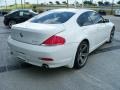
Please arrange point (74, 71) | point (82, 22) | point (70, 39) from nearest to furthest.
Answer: point (70, 39)
point (74, 71)
point (82, 22)

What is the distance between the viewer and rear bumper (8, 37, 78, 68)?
12.6ft

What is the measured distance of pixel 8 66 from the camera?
4.87 meters

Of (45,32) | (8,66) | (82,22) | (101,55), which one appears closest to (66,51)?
(45,32)

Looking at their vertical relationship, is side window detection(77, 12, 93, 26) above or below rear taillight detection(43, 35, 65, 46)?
above

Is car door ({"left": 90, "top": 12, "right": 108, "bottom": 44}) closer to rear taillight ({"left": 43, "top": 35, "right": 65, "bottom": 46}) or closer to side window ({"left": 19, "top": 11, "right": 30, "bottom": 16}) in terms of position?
rear taillight ({"left": 43, "top": 35, "right": 65, "bottom": 46})

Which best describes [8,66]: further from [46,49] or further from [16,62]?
[46,49]

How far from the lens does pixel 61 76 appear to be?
4332 millimetres

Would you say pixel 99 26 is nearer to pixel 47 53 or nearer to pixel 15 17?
pixel 47 53

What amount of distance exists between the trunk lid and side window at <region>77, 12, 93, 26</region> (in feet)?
2.42

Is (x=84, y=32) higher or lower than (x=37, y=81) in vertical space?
higher

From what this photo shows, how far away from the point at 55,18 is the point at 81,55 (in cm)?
116

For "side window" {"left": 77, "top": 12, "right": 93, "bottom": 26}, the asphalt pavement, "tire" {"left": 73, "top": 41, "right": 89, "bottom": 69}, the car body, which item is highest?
"side window" {"left": 77, "top": 12, "right": 93, "bottom": 26}

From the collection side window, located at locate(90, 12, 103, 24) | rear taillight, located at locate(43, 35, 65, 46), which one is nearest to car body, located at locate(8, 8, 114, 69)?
rear taillight, located at locate(43, 35, 65, 46)

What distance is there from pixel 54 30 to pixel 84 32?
106 centimetres
